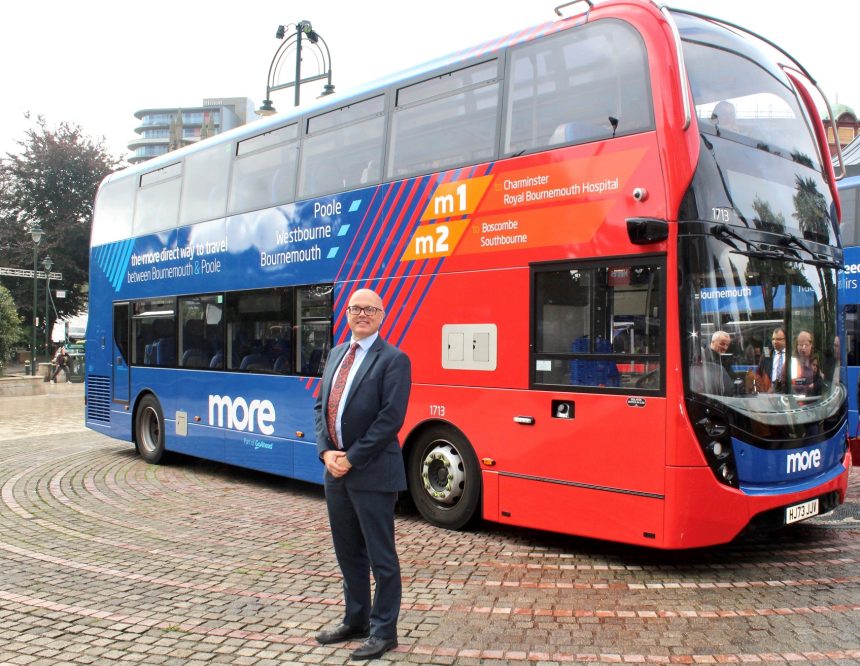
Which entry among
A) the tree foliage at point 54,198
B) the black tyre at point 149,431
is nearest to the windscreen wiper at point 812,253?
the black tyre at point 149,431

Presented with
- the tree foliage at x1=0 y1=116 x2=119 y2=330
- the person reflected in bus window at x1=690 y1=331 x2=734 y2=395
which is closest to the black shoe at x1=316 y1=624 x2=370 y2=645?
the person reflected in bus window at x1=690 y1=331 x2=734 y2=395

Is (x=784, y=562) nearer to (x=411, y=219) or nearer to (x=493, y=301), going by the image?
(x=493, y=301)

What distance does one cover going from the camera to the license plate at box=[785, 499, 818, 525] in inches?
230

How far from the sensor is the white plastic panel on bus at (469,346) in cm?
675

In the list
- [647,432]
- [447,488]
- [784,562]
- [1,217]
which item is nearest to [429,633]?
[647,432]

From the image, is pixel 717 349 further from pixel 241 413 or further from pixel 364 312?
pixel 241 413

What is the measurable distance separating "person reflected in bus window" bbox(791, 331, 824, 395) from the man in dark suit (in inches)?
136

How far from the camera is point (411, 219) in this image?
24.7 ft

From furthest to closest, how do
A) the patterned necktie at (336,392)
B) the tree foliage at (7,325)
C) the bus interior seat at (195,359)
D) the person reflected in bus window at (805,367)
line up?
the tree foliage at (7,325), the bus interior seat at (195,359), the person reflected in bus window at (805,367), the patterned necktie at (336,392)

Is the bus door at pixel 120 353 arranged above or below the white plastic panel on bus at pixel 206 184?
below

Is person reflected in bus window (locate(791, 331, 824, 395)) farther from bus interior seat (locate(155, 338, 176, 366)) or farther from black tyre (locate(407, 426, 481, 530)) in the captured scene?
bus interior seat (locate(155, 338, 176, 366))

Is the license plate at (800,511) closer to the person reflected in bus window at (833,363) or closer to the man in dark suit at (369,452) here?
the person reflected in bus window at (833,363)

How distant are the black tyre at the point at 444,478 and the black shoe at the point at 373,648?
105 inches

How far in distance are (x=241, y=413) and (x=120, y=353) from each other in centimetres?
368
